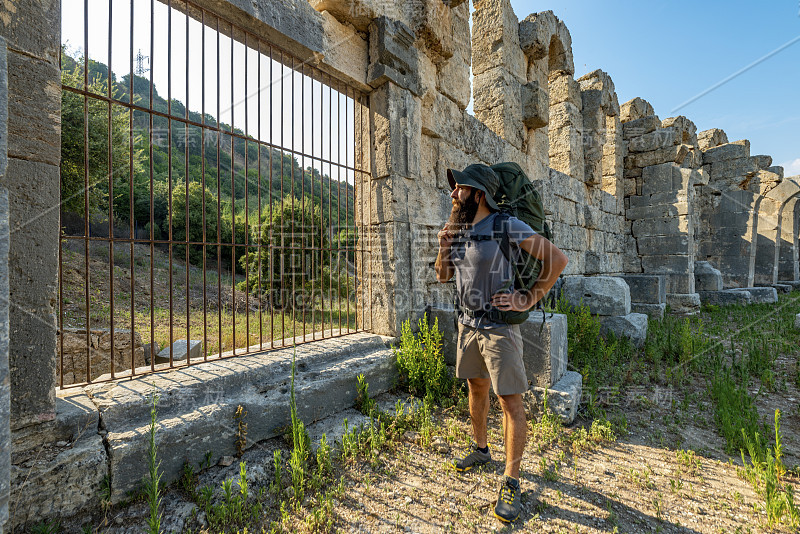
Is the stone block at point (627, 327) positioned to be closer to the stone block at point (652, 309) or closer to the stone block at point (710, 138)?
the stone block at point (652, 309)

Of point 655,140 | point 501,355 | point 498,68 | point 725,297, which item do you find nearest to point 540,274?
point 501,355

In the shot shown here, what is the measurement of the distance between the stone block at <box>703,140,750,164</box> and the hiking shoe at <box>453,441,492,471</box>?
1384 centimetres

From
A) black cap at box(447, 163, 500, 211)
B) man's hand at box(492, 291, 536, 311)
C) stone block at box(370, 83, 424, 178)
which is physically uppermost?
stone block at box(370, 83, 424, 178)

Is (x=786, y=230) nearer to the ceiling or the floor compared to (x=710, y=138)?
nearer to the floor

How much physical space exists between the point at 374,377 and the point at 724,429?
2.68m

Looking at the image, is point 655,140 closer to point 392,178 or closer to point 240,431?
point 392,178

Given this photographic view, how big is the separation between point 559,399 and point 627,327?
2629 mm

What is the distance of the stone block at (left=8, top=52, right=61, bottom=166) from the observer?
1.73 meters

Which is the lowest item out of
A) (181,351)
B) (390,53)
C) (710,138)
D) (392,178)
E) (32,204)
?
(181,351)

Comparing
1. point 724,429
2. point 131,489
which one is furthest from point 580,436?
point 131,489

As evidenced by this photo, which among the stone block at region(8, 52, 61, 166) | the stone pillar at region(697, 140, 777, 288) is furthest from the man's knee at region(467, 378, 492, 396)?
the stone pillar at region(697, 140, 777, 288)

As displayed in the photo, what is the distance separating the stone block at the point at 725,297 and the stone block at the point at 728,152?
496 cm

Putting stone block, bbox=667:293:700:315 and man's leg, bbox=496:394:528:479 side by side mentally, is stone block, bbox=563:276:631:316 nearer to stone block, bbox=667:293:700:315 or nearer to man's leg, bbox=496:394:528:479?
man's leg, bbox=496:394:528:479

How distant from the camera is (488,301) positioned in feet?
6.83
